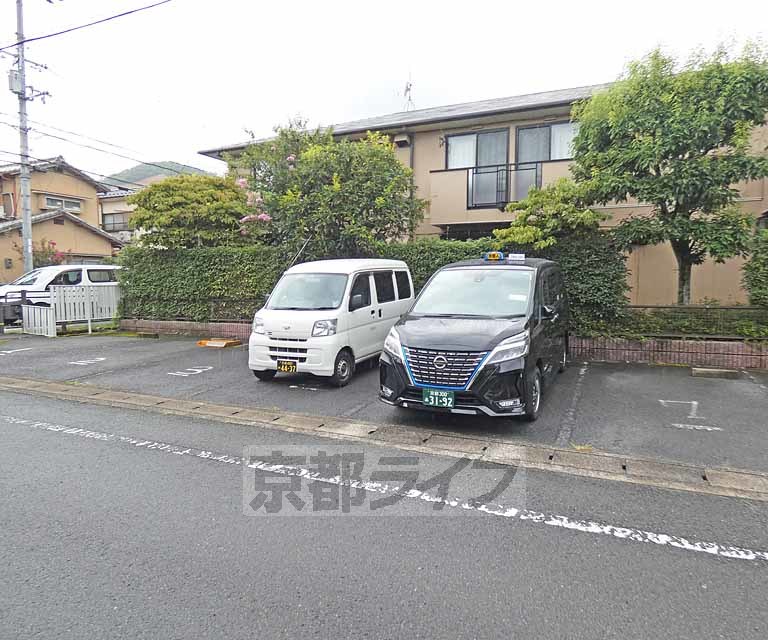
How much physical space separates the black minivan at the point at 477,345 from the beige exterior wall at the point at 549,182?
17.5 ft

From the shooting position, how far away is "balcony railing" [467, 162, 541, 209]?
1295 cm

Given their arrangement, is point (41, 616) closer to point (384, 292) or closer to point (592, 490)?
point (592, 490)

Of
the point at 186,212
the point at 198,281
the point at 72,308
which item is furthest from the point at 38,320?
the point at 186,212

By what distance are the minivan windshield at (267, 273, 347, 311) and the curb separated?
189cm

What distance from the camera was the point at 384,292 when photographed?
8617 millimetres

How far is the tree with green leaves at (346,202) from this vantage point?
10531 mm

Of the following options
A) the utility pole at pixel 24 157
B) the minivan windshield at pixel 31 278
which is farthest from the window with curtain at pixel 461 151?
the utility pole at pixel 24 157

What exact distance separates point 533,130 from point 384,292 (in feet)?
24.5

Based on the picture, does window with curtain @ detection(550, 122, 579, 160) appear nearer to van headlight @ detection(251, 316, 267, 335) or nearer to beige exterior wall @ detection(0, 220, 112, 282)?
van headlight @ detection(251, 316, 267, 335)

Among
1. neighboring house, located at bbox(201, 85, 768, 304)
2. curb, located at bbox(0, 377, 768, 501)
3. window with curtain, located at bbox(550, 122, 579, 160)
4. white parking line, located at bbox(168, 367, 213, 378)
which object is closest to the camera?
curb, located at bbox(0, 377, 768, 501)

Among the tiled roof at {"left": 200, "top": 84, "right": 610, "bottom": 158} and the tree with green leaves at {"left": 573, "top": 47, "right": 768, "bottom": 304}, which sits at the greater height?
the tiled roof at {"left": 200, "top": 84, "right": 610, "bottom": 158}

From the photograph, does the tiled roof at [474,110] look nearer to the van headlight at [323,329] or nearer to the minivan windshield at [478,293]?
the minivan windshield at [478,293]

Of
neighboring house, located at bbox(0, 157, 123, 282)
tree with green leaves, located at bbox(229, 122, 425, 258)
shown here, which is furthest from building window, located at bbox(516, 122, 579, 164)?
neighboring house, located at bbox(0, 157, 123, 282)

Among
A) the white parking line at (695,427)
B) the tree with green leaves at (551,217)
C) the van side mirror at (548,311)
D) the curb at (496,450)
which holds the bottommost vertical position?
the curb at (496,450)
